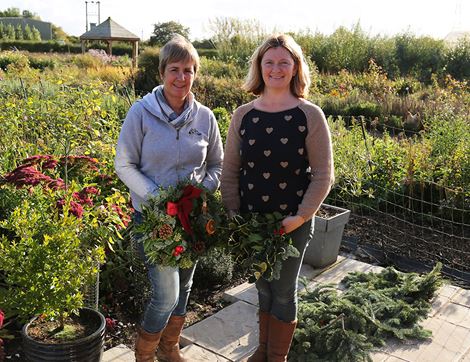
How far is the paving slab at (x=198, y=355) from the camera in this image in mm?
2914

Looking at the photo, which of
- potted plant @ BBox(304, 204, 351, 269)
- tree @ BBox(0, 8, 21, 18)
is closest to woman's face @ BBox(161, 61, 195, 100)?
potted plant @ BBox(304, 204, 351, 269)

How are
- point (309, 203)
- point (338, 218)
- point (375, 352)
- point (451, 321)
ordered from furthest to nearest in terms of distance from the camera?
point (338, 218)
point (451, 321)
point (375, 352)
point (309, 203)

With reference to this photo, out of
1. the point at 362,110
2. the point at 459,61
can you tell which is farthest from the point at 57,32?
the point at 362,110

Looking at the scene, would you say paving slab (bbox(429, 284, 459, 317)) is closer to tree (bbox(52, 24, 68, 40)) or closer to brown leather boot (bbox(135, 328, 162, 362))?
brown leather boot (bbox(135, 328, 162, 362))

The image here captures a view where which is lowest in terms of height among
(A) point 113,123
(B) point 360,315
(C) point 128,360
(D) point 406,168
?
(C) point 128,360

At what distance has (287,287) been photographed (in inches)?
98.7

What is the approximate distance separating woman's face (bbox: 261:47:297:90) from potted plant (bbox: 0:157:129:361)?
112cm

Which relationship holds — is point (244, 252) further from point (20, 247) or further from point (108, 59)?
point (108, 59)

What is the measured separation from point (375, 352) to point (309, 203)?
1.28 m

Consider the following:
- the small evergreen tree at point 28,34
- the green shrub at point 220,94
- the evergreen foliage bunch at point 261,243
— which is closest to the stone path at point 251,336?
the evergreen foliage bunch at point 261,243

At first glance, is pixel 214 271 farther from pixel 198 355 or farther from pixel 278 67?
pixel 278 67

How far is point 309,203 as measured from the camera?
7.59 feet

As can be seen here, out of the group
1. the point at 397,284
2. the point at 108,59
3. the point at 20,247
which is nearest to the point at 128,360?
the point at 20,247

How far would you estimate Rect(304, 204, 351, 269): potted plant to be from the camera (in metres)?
4.13
